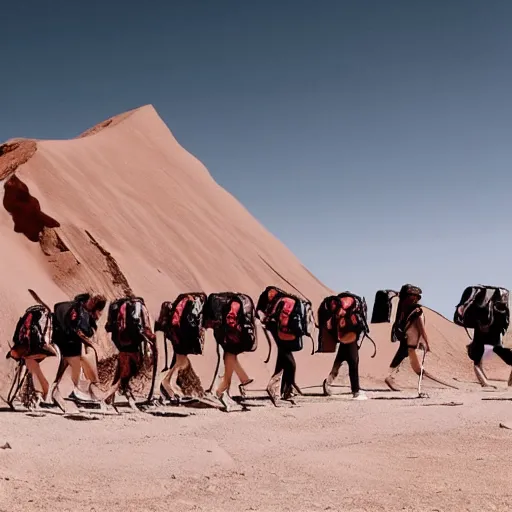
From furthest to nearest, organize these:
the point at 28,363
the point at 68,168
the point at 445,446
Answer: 1. the point at 68,168
2. the point at 28,363
3. the point at 445,446

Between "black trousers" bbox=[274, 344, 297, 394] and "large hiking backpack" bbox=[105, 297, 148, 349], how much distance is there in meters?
2.30

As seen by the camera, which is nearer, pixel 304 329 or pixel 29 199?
pixel 304 329

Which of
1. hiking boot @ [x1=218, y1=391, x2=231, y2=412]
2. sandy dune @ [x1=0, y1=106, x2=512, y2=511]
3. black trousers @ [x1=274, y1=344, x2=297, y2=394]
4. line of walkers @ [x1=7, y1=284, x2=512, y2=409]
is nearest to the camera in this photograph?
sandy dune @ [x1=0, y1=106, x2=512, y2=511]

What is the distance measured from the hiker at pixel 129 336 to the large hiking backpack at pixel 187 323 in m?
0.57

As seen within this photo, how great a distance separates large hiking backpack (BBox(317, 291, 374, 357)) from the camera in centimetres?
1213

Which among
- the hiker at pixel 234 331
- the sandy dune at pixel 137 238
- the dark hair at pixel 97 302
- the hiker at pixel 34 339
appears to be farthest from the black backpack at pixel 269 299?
the hiker at pixel 34 339

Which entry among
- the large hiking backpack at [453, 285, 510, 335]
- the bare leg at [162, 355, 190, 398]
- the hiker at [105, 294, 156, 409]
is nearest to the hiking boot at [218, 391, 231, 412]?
the bare leg at [162, 355, 190, 398]

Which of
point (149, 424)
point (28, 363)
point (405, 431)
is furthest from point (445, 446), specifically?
point (28, 363)

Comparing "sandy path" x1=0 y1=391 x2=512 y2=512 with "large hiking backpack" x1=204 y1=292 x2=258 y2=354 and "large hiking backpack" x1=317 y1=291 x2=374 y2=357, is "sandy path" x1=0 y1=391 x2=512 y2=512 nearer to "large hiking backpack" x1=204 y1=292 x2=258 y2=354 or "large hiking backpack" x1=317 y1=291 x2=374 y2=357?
"large hiking backpack" x1=204 y1=292 x2=258 y2=354

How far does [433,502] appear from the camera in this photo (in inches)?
219

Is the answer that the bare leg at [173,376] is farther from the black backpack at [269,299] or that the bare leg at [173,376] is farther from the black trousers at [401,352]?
the black trousers at [401,352]

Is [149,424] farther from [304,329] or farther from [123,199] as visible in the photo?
[123,199]

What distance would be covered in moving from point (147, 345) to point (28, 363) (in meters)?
1.64

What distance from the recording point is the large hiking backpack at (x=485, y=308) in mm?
13891
